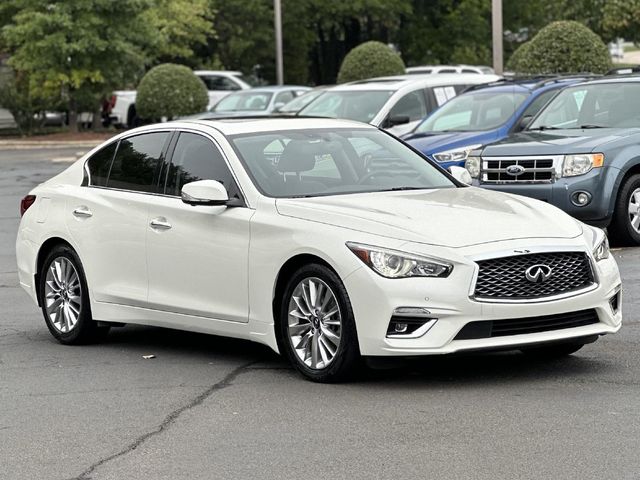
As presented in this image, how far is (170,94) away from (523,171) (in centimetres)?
2587

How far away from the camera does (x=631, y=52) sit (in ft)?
426

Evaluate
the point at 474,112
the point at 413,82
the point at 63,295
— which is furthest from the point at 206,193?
the point at 413,82

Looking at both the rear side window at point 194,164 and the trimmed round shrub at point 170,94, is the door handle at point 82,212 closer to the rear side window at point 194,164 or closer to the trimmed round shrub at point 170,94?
the rear side window at point 194,164

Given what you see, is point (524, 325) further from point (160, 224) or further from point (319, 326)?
point (160, 224)

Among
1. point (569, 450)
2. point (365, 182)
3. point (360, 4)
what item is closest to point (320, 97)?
point (365, 182)

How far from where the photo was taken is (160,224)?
880 centimetres

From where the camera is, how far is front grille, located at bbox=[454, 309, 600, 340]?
7352mm

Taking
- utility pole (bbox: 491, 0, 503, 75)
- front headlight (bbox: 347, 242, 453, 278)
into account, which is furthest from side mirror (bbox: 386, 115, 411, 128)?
front headlight (bbox: 347, 242, 453, 278)

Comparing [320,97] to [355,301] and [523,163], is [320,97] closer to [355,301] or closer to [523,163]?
[523,163]

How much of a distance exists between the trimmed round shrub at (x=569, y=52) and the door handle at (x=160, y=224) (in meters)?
18.9

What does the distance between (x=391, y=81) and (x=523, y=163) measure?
768cm

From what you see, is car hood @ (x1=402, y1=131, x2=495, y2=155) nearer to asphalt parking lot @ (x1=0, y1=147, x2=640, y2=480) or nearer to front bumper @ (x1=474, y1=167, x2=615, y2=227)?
front bumper @ (x1=474, y1=167, x2=615, y2=227)

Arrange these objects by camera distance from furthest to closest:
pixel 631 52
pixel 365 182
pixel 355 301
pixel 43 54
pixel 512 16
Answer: pixel 631 52
pixel 512 16
pixel 43 54
pixel 365 182
pixel 355 301

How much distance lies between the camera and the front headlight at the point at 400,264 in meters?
7.32
